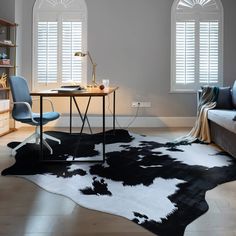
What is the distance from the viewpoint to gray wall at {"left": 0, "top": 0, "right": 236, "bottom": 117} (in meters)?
6.15

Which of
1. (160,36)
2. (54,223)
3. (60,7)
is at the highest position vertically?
(60,7)

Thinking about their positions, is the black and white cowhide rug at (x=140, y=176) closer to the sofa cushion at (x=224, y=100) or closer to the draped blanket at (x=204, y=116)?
the draped blanket at (x=204, y=116)

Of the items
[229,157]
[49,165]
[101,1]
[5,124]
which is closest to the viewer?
[49,165]

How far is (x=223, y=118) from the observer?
3.86 m

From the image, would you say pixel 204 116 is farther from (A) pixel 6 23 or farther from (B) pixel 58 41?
(A) pixel 6 23

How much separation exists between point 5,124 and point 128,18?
9.33 ft

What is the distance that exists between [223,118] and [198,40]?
2719mm

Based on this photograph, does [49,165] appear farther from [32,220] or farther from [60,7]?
[60,7]

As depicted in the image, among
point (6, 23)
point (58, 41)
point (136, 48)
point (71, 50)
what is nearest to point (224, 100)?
point (136, 48)

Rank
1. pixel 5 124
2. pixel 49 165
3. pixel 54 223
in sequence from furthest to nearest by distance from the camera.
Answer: pixel 5 124 < pixel 49 165 < pixel 54 223

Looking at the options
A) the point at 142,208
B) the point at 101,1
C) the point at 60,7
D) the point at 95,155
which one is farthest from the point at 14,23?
the point at 142,208

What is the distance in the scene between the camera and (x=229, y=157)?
3.81 m

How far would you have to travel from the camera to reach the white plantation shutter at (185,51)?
617cm

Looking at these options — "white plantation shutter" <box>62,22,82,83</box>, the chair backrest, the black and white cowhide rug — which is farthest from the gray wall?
the chair backrest
